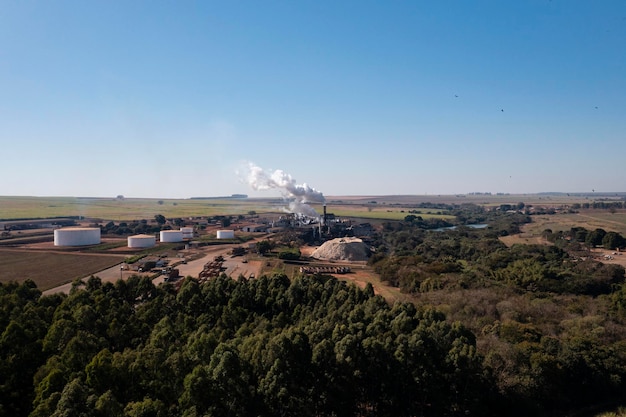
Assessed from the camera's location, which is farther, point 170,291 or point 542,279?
point 542,279

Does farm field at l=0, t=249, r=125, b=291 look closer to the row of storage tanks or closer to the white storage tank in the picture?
the row of storage tanks

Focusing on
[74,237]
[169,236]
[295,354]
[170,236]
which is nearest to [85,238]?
[74,237]

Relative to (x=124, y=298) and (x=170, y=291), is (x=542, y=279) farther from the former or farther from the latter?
(x=124, y=298)

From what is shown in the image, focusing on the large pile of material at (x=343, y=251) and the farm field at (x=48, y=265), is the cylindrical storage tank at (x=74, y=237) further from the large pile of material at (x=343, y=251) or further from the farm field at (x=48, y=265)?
the large pile of material at (x=343, y=251)

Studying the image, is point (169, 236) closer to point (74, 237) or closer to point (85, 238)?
point (85, 238)

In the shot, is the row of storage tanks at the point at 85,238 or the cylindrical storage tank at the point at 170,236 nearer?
the row of storage tanks at the point at 85,238

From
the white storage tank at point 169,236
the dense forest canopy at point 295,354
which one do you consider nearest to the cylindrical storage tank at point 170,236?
the white storage tank at point 169,236

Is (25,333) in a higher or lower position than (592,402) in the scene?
higher

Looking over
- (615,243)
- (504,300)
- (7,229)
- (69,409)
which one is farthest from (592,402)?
(7,229)

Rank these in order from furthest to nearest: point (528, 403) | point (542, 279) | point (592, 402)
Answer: point (542, 279)
point (592, 402)
point (528, 403)
